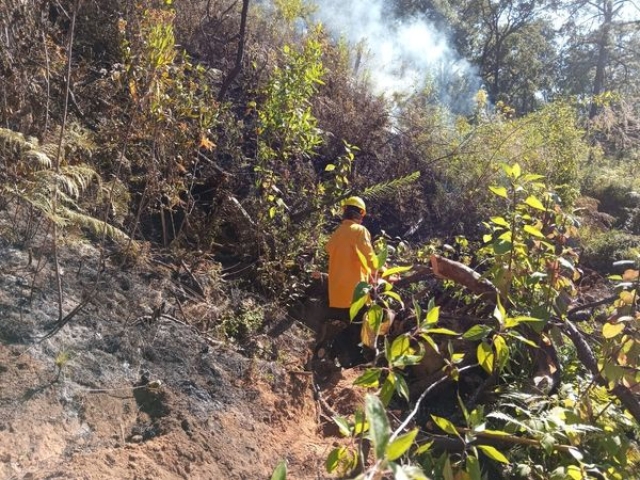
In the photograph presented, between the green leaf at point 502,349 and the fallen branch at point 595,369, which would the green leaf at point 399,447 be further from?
the fallen branch at point 595,369

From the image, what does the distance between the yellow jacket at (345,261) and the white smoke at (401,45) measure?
830cm

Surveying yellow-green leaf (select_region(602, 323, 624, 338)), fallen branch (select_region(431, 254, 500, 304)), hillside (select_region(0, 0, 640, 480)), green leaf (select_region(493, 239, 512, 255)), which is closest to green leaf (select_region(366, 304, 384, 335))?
hillside (select_region(0, 0, 640, 480))

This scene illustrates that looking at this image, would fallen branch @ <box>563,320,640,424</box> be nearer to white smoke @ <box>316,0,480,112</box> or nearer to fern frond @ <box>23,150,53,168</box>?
fern frond @ <box>23,150,53,168</box>

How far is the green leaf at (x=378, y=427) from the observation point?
3.44 ft

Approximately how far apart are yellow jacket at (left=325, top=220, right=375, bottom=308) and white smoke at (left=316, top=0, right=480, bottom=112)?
27.2 ft

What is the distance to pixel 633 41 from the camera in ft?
70.3

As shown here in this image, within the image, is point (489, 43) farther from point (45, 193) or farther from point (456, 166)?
point (45, 193)

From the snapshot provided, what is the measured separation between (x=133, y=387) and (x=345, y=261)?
2.24 m

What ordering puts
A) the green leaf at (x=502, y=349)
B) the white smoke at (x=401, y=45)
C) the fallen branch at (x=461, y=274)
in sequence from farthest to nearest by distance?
the white smoke at (x=401, y=45) → the fallen branch at (x=461, y=274) → the green leaf at (x=502, y=349)

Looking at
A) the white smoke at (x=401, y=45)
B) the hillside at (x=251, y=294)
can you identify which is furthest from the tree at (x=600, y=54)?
the hillside at (x=251, y=294)

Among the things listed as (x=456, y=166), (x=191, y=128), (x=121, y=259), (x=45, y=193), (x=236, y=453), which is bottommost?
(x=236, y=453)

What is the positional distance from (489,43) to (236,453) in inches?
799

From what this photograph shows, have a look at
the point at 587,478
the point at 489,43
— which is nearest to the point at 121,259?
the point at 587,478

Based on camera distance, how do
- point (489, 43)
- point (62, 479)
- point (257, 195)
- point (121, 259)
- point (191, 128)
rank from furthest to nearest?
point (489, 43) < point (257, 195) < point (191, 128) < point (121, 259) < point (62, 479)
